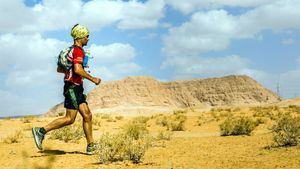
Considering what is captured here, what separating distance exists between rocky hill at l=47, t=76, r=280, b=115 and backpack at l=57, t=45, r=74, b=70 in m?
101

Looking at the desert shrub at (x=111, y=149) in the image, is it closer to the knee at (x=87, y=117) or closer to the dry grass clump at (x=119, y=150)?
the dry grass clump at (x=119, y=150)

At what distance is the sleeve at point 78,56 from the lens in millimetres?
8516

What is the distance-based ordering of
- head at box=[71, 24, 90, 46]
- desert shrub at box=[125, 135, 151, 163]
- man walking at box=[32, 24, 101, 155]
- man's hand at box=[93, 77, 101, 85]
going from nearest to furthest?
1. desert shrub at box=[125, 135, 151, 163]
2. man's hand at box=[93, 77, 101, 85]
3. man walking at box=[32, 24, 101, 155]
4. head at box=[71, 24, 90, 46]

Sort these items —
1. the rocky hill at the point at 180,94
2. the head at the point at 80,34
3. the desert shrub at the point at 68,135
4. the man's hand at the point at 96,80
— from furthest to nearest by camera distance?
the rocky hill at the point at 180,94 → the desert shrub at the point at 68,135 → the head at the point at 80,34 → the man's hand at the point at 96,80

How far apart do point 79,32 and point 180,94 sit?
111 m

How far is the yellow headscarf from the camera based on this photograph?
29.1ft

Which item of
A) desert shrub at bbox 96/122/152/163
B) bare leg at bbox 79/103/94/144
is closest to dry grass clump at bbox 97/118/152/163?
desert shrub at bbox 96/122/152/163

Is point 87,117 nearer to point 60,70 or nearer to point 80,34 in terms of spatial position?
point 60,70

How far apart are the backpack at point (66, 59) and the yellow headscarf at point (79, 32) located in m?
0.24

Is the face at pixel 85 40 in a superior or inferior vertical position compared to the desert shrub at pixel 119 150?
superior

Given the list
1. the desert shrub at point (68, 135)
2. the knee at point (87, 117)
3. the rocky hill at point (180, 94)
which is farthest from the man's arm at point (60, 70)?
the rocky hill at point (180, 94)

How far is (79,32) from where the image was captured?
8.89 meters

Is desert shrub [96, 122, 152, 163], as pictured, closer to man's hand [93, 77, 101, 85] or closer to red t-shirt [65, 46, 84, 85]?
man's hand [93, 77, 101, 85]

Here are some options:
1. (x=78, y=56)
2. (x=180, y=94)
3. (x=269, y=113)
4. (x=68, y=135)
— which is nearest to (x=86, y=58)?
(x=78, y=56)
